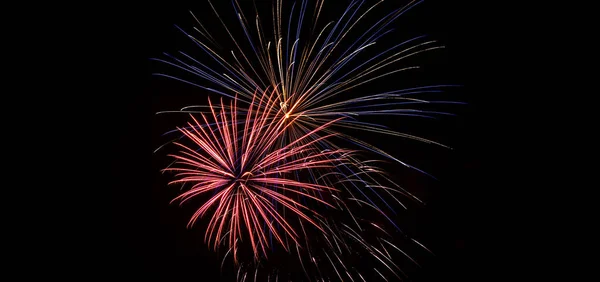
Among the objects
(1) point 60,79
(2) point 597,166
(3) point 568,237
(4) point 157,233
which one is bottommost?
(3) point 568,237

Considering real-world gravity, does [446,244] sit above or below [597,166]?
below

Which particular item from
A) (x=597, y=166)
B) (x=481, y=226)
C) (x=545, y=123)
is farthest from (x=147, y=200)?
(x=597, y=166)

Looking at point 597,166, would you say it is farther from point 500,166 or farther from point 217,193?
point 217,193

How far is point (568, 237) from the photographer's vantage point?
22.7 feet

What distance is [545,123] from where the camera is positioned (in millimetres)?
6770

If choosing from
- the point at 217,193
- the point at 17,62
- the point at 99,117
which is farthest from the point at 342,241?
the point at 17,62

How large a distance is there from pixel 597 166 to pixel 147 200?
9.05 m

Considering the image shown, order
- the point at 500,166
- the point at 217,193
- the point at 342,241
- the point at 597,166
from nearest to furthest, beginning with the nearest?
the point at 217,193 → the point at 342,241 → the point at 597,166 → the point at 500,166

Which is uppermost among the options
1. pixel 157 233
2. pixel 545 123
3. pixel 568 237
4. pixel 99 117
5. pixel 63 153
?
pixel 99 117

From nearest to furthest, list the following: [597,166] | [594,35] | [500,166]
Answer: [594,35], [597,166], [500,166]

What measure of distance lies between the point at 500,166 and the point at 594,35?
274cm

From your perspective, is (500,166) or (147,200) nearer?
(500,166)

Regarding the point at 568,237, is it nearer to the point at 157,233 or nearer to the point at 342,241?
the point at 342,241

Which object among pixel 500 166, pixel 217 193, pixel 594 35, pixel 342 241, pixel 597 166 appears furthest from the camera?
pixel 500 166
